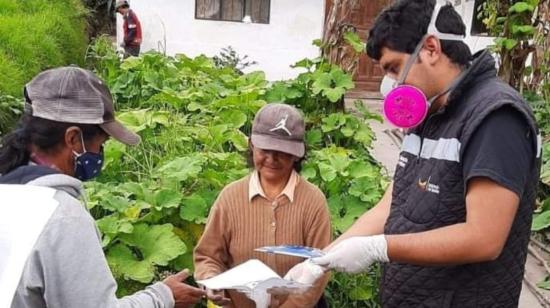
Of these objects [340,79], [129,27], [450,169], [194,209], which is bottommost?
[194,209]

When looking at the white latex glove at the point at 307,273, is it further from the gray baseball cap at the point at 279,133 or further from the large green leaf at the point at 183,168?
the large green leaf at the point at 183,168

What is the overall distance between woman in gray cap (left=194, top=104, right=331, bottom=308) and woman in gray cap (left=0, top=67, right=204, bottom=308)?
651 millimetres

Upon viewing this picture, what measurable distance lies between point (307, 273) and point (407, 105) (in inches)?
28.9

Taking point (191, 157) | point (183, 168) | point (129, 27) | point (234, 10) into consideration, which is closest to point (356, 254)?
point (183, 168)

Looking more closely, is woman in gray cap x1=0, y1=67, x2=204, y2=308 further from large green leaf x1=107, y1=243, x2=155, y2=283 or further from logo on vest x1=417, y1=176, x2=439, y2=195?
large green leaf x1=107, y1=243, x2=155, y2=283

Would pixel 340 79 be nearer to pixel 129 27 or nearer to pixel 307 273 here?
pixel 307 273

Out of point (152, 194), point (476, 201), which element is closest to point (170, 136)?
point (152, 194)

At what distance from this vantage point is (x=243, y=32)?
11.8m

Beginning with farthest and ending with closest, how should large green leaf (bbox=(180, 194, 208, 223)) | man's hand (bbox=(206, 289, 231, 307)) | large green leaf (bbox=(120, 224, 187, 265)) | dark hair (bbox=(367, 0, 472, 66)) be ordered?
1. large green leaf (bbox=(180, 194, 208, 223))
2. large green leaf (bbox=(120, 224, 187, 265))
3. man's hand (bbox=(206, 289, 231, 307))
4. dark hair (bbox=(367, 0, 472, 66))

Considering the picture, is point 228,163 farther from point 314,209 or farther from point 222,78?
point 222,78

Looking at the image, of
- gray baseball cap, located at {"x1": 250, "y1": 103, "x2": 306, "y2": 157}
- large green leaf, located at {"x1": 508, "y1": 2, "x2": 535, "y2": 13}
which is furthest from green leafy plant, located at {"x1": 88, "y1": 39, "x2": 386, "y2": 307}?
large green leaf, located at {"x1": 508, "y1": 2, "x2": 535, "y2": 13}

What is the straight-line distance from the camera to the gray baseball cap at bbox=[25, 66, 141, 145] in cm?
171

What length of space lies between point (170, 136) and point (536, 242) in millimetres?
3006

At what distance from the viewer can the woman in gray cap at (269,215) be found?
252 centimetres
